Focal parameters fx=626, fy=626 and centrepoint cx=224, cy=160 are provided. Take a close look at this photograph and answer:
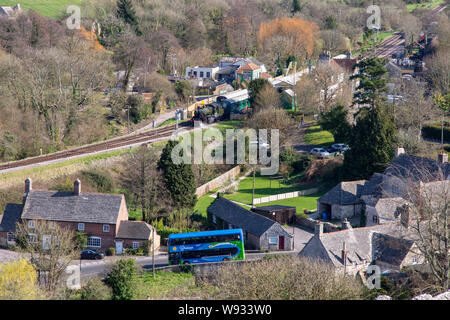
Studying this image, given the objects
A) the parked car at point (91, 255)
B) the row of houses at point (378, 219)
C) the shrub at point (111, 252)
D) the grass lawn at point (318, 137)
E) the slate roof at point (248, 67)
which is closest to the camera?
the row of houses at point (378, 219)

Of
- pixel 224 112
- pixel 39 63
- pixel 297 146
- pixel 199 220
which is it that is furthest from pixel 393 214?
pixel 39 63

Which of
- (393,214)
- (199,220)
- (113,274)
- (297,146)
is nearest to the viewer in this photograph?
(113,274)

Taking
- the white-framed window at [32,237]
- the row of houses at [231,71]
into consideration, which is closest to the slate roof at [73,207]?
the white-framed window at [32,237]

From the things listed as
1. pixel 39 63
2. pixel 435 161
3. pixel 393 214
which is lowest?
pixel 393 214

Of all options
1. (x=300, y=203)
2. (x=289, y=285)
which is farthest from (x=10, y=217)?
(x=289, y=285)

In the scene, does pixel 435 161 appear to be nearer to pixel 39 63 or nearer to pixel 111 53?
pixel 39 63

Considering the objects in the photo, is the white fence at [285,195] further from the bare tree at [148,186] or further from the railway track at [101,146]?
the railway track at [101,146]
